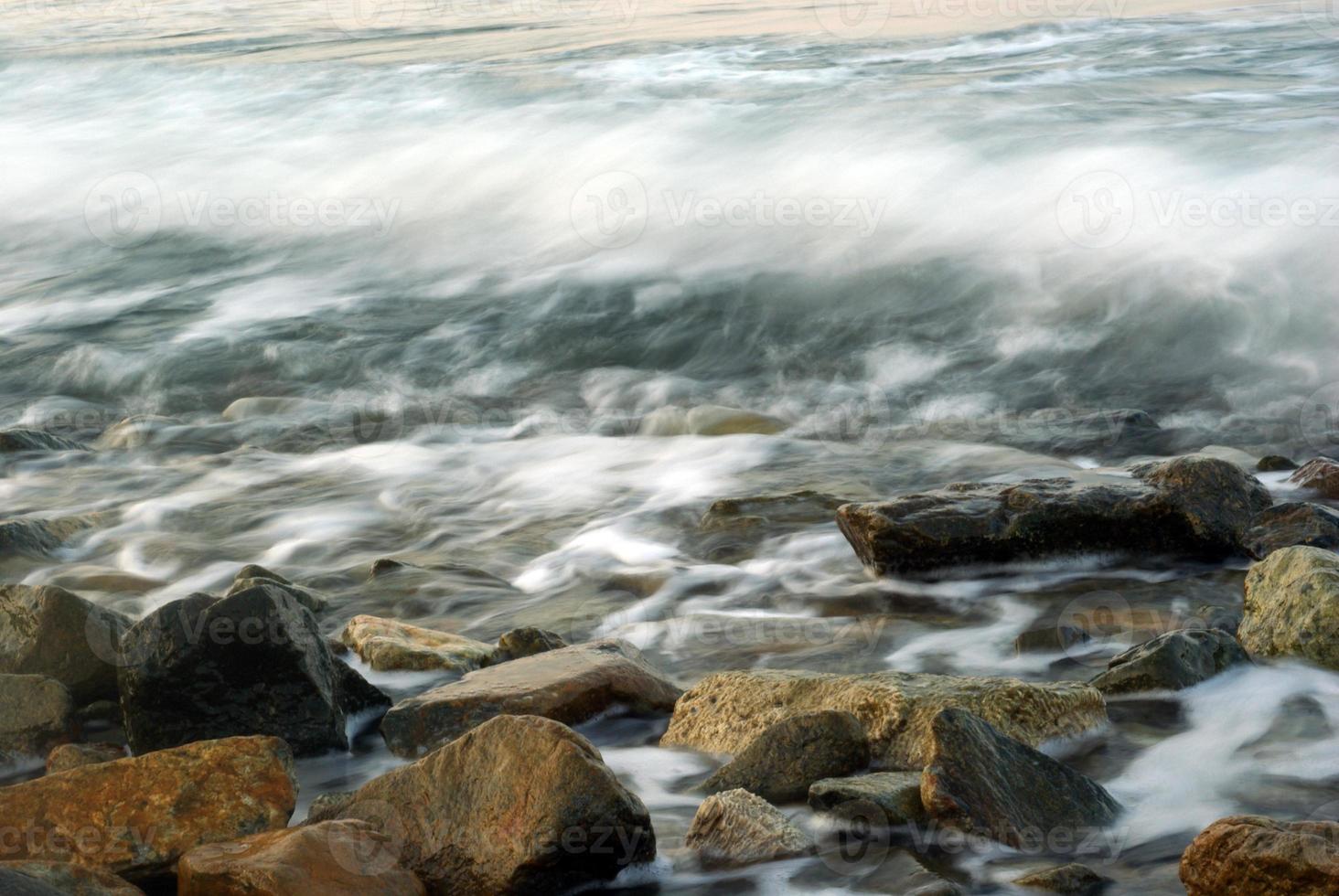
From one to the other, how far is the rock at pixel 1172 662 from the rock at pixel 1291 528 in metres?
0.80

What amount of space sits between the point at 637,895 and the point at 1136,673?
53.0 inches

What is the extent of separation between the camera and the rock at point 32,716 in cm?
316

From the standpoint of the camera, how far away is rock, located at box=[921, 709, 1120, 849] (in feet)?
8.12

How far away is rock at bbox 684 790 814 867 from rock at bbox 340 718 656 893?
11 centimetres

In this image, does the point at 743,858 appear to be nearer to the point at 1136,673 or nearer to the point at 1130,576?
the point at 1136,673

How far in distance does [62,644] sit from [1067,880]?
7.83 ft

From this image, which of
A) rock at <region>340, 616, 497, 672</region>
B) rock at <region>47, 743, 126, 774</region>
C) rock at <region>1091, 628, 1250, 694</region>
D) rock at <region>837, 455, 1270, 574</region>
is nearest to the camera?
rock at <region>47, 743, 126, 774</region>

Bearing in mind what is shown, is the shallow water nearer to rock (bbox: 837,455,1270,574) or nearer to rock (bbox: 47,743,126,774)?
rock (bbox: 837,455,1270,574)

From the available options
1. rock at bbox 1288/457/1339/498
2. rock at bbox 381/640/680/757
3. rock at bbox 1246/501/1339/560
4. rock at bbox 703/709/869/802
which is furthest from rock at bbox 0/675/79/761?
rock at bbox 1288/457/1339/498

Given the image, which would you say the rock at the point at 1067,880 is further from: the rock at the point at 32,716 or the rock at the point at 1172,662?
the rock at the point at 32,716

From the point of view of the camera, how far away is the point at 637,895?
247 cm

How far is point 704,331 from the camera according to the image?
808 cm

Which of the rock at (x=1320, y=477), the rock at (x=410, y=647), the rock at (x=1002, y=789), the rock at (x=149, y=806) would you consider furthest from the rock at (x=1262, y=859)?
the rock at (x=1320, y=477)

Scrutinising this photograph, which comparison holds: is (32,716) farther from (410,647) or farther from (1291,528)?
(1291,528)
